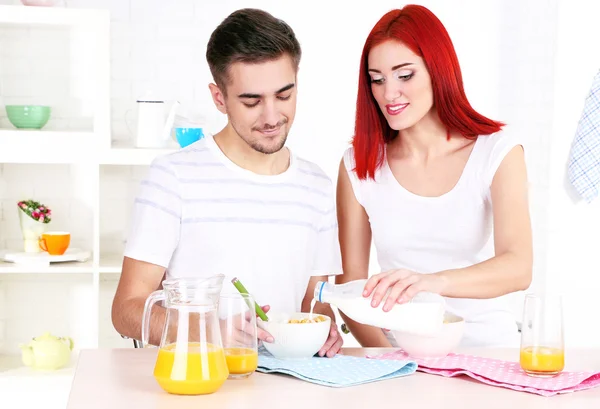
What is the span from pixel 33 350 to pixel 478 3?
2539mm

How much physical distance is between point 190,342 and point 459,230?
1.03 m

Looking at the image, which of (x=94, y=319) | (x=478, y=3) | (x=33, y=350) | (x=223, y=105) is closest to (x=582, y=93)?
(x=478, y=3)

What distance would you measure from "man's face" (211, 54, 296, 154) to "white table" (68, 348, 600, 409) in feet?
2.07

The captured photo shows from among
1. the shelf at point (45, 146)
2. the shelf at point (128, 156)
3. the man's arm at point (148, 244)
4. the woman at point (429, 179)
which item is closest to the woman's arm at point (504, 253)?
the woman at point (429, 179)

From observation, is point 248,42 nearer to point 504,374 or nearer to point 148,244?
point 148,244

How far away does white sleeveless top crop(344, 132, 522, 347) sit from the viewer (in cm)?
223

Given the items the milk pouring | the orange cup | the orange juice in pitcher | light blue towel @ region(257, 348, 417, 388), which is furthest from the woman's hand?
the orange cup

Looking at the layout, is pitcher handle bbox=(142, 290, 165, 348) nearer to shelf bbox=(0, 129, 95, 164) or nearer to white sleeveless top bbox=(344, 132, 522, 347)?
white sleeveless top bbox=(344, 132, 522, 347)

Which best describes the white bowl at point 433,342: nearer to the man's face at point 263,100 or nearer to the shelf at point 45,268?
the man's face at point 263,100

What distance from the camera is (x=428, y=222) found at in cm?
228

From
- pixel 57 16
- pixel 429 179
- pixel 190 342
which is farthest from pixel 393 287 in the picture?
pixel 57 16

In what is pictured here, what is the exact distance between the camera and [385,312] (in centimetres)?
167

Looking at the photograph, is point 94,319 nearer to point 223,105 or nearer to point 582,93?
point 223,105

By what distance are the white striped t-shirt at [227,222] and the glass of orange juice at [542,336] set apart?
0.69 metres
